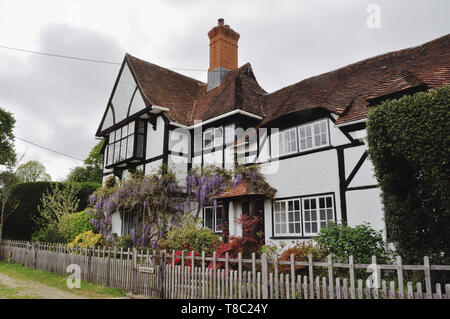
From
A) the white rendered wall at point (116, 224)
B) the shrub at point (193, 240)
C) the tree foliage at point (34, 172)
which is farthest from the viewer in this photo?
the tree foliage at point (34, 172)

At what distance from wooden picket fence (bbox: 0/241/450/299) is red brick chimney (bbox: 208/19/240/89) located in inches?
467

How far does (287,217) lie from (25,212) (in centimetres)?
1720

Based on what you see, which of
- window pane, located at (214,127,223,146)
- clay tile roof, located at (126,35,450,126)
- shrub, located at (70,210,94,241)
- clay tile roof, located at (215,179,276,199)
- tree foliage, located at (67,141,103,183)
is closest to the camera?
clay tile roof, located at (126,35,450,126)

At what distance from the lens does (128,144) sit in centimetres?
1845

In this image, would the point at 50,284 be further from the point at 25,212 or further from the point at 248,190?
the point at 25,212

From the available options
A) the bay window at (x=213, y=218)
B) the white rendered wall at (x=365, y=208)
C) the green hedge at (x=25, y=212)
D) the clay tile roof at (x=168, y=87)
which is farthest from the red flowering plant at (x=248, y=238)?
the green hedge at (x=25, y=212)

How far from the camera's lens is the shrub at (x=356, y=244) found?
895cm

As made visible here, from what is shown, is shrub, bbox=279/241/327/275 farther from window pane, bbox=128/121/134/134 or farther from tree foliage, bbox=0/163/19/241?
tree foliage, bbox=0/163/19/241

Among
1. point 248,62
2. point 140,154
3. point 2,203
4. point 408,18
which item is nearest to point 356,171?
point 408,18

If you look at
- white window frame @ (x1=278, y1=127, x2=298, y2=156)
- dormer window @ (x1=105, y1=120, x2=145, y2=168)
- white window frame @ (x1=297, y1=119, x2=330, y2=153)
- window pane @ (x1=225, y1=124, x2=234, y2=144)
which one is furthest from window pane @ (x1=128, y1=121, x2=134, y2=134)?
white window frame @ (x1=297, y1=119, x2=330, y2=153)

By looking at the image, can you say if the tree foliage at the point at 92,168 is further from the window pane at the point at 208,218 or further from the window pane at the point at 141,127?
the window pane at the point at 208,218

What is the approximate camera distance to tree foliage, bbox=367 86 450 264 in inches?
256

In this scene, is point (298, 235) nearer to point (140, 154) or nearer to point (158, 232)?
point (158, 232)

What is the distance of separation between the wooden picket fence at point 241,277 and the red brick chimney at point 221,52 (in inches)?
467
